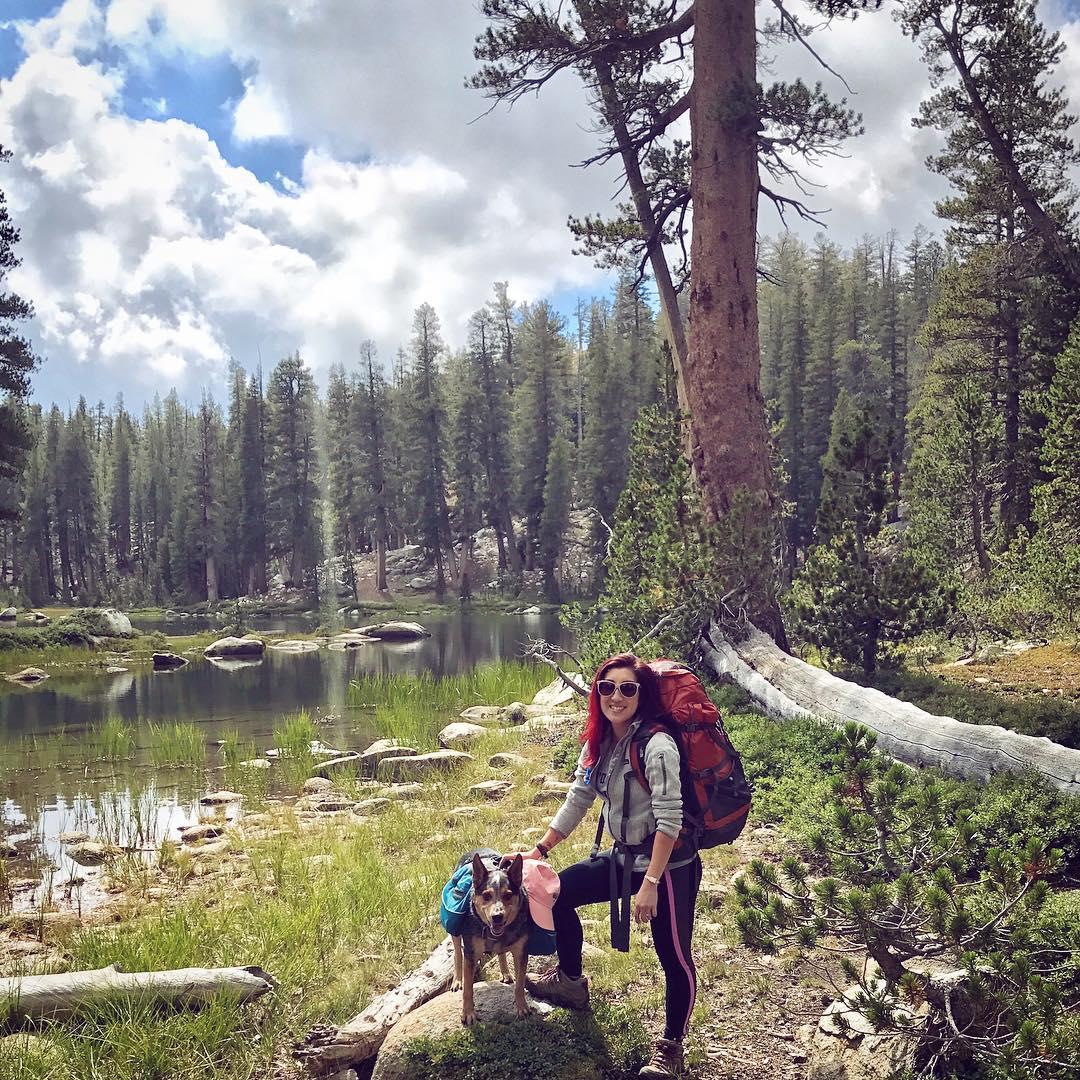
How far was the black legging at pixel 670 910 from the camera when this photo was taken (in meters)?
3.64

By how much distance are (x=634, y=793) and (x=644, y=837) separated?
18 cm

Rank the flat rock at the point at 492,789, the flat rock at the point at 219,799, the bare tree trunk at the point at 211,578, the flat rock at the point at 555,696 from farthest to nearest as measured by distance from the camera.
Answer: the bare tree trunk at the point at 211,578 → the flat rock at the point at 555,696 → the flat rock at the point at 219,799 → the flat rock at the point at 492,789

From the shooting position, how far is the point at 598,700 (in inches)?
149

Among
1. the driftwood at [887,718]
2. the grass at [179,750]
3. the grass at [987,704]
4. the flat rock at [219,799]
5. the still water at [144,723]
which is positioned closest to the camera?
the driftwood at [887,718]

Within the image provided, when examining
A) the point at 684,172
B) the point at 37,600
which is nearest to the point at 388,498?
the point at 37,600

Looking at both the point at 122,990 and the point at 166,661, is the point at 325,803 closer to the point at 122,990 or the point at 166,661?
the point at 122,990

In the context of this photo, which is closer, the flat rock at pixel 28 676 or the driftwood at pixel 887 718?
the driftwood at pixel 887 718

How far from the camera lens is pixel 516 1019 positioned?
3895 mm

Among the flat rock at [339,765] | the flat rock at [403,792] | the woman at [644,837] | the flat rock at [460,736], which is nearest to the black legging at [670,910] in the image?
the woman at [644,837]

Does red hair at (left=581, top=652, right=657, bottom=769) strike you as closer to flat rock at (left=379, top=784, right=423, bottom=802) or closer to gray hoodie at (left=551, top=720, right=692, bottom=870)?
gray hoodie at (left=551, top=720, right=692, bottom=870)

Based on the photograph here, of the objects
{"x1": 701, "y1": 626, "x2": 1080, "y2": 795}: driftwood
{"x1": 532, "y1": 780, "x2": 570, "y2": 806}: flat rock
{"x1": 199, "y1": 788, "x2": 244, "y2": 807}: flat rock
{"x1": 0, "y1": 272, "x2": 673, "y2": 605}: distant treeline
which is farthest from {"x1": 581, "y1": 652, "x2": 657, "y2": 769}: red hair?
{"x1": 0, "y1": 272, "x2": 673, "y2": 605}: distant treeline

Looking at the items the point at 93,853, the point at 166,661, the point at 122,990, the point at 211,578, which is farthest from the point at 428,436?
the point at 122,990

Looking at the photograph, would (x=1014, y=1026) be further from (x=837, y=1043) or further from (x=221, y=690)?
(x=221, y=690)

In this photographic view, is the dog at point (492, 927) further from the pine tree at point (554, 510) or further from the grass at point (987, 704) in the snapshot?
the pine tree at point (554, 510)
